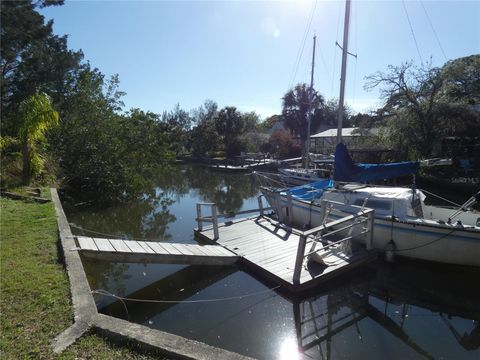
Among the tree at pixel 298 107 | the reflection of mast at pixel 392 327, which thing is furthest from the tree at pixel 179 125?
the reflection of mast at pixel 392 327

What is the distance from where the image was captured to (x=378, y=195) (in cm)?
1003

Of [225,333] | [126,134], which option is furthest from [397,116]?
[225,333]

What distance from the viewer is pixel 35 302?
4617 mm

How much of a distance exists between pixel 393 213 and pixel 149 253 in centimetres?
668

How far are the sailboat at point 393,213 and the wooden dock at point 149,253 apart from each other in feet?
9.77

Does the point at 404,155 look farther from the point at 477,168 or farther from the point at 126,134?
the point at 126,134

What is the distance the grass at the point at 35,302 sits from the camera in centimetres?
365

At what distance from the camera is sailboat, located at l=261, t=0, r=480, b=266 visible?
834cm

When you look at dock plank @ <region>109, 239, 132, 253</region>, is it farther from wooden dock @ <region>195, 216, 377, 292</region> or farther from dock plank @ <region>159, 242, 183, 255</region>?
wooden dock @ <region>195, 216, 377, 292</region>

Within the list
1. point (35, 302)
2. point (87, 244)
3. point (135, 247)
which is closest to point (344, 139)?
point (135, 247)

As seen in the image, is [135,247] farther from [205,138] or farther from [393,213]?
[205,138]

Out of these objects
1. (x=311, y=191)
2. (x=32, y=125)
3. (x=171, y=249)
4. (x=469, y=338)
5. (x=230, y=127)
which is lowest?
(x=469, y=338)

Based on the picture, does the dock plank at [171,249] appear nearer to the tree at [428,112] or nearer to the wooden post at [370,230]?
the wooden post at [370,230]

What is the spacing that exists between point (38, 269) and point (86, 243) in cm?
155
